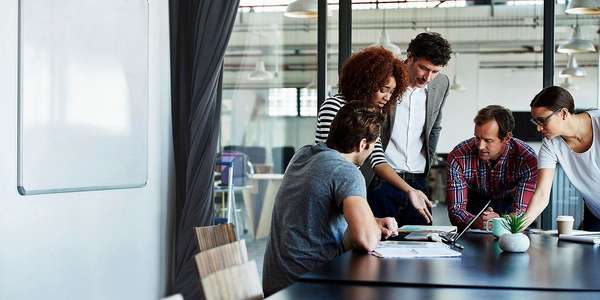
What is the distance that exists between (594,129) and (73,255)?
8.26 ft

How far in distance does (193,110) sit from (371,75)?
1.94 meters

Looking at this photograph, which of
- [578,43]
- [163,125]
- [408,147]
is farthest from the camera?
[578,43]


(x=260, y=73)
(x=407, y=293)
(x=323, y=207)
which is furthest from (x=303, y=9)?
(x=407, y=293)

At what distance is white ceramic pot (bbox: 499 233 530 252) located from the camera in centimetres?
309

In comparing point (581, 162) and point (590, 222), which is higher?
point (581, 162)

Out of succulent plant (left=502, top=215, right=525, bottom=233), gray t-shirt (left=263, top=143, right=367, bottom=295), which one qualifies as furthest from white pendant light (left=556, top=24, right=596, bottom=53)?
gray t-shirt (left=263, top=143, right=367, bottom=295)

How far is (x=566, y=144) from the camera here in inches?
151

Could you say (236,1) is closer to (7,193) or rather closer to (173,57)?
(173,57)

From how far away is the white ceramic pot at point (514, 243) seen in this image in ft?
10.2

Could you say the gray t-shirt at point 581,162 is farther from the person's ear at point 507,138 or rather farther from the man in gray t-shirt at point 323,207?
the man in gray t-shirt at point 323,207

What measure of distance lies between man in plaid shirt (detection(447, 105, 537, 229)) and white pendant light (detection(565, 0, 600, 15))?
1731 millimetres

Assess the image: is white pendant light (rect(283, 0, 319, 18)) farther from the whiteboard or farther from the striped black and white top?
the striped black and white top

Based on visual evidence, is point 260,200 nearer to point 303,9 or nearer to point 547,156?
point 303,9

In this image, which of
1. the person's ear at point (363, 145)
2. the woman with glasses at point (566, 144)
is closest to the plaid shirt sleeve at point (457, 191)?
the woman with glasses at point (566, 144)
